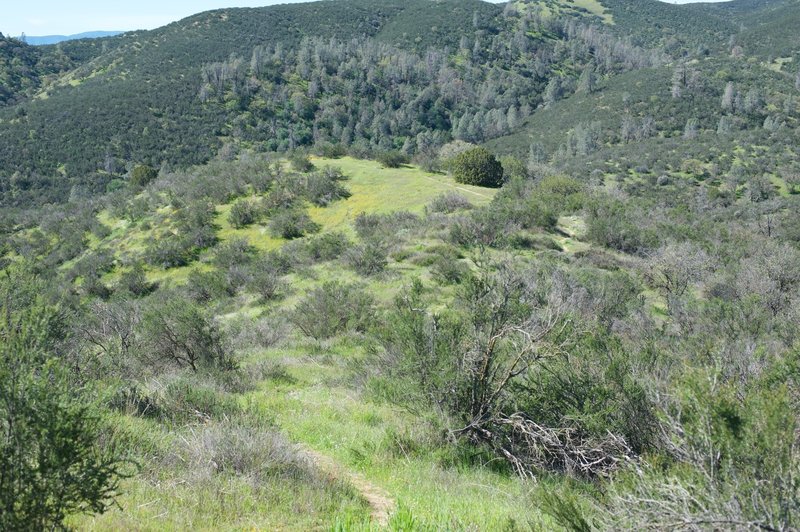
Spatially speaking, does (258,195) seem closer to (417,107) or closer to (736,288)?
(736,288)

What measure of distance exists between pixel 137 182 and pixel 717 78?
290 ft

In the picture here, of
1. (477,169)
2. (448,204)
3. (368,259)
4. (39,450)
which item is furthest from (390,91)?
(39,450)

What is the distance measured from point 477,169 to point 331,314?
21778mm

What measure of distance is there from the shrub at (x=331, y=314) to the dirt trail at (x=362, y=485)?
8.67 meters

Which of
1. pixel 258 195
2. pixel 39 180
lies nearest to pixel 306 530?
pixel 258 195

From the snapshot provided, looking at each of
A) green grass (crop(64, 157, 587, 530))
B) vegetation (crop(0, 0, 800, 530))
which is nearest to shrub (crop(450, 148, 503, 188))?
vegetation (crop(0, 0, 800, 530))

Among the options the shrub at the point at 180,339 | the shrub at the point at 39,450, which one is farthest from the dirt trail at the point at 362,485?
the shrub at the point at 180,339

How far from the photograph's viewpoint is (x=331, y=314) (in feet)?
46.2

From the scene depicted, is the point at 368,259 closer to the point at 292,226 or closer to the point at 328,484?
the point at 292,226

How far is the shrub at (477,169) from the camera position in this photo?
33.0m

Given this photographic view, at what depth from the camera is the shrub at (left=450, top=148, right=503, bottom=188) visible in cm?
3297

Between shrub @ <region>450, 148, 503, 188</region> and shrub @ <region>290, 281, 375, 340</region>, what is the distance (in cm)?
2001

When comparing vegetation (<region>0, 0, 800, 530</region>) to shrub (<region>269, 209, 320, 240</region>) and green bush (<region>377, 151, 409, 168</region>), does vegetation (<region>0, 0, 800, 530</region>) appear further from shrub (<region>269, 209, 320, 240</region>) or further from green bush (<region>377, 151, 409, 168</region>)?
green bush (<region>377, 151, 409, 168</region>)

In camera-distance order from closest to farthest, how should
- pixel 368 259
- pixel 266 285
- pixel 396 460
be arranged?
pixel 396 460
pixel 266 285
pixel 368 259
